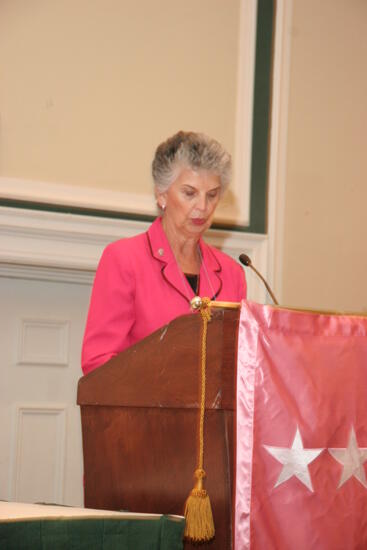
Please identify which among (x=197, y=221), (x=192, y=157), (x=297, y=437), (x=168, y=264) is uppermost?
(x=192, y=157)

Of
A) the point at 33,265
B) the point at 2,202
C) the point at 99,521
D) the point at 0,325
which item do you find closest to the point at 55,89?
the point at 2,202

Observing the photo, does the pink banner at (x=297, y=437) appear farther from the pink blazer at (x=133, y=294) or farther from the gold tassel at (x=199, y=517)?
the pink blazer at (x=133, y=294)

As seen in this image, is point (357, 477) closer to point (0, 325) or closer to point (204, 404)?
point (204, 404)

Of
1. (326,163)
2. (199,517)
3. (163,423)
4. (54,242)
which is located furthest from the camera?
(326,163)

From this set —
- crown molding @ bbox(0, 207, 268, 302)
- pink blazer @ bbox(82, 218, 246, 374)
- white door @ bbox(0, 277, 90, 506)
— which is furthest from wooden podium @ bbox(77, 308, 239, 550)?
white door @ bbox(0, 277, 90, 506)

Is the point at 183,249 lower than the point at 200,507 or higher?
higher

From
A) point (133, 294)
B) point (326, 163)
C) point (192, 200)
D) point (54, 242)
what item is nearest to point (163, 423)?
point (133, 294)

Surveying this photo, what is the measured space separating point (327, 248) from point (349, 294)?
28 centimetres

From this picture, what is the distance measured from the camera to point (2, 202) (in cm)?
329

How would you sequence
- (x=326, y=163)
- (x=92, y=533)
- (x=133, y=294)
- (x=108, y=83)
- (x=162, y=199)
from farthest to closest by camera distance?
(x=326, y=163)
(x=108, y=83)
(x=162, y=199)
(x=133, y=294)
(x=92, y=533)

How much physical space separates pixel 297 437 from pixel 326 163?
2818 mm

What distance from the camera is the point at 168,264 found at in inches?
91.1

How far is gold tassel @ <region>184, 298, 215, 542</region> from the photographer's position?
4.55 ft

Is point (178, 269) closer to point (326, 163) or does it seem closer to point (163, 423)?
point (163, 423)
